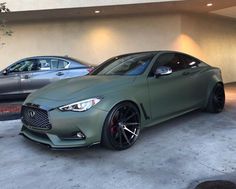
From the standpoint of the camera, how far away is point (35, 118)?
515cm

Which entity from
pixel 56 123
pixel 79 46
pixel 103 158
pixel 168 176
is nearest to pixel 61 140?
pixel 56 123

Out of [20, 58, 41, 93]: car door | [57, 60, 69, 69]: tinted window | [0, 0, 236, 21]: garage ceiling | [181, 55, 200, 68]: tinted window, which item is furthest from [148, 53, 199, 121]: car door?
[20, 58, 41, 93]: car door

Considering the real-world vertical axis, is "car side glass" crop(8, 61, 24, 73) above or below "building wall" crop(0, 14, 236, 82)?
below

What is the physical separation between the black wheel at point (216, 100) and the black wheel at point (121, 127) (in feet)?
7.77

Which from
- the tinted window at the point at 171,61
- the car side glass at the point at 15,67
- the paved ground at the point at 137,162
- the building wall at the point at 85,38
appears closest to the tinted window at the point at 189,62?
the tinted window at the point at 171,61

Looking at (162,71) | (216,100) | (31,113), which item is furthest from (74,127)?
(216,100)

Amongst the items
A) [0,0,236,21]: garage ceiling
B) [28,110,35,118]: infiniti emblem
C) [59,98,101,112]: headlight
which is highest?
[0,0,236,21]: garage ceiling

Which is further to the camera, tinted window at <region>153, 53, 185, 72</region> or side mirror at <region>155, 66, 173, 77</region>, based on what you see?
tinted window at <region>153, 53, 185, 72</region>

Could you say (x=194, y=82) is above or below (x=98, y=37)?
below

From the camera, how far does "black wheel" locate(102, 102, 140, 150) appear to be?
4.96 metres

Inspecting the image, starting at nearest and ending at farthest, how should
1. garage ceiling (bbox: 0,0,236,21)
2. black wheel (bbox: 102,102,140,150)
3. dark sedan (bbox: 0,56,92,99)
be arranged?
black wheel (bbox: 102,102,140,150), dark sedan (bbox: 0,56,92,99), garage ceiling (bbox: 0,0,236,21)

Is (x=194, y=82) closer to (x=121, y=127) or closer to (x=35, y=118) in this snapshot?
(x=121, y=127)

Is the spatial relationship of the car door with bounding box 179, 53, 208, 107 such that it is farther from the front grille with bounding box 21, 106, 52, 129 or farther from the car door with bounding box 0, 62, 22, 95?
the car door with bounding box 0, 62, 22, 95

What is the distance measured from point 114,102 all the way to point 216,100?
10.1ft
